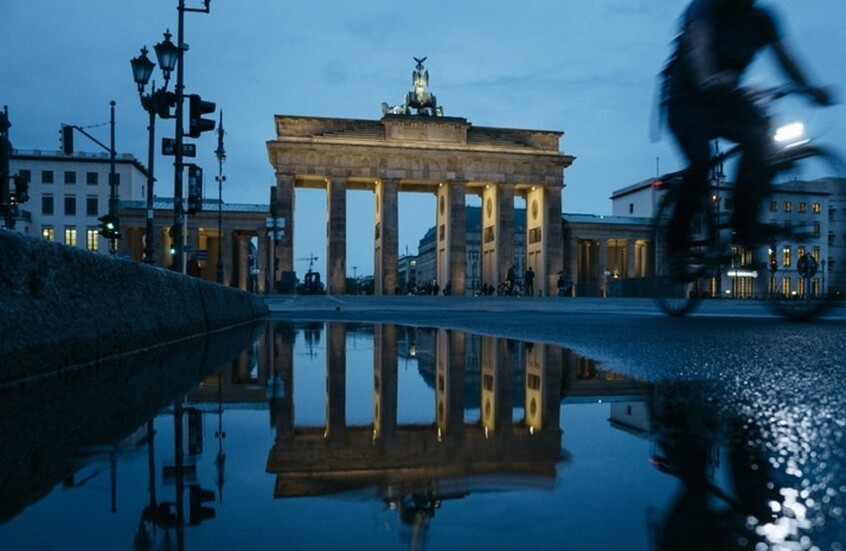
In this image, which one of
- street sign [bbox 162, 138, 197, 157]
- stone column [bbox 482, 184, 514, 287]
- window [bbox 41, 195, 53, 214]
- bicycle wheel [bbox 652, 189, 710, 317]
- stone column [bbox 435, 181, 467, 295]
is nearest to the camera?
bicycle wheel [bbox 652, 189, 710, 317]

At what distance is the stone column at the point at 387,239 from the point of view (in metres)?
55.4

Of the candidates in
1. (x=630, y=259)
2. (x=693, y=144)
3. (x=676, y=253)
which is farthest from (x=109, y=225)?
(x=630, y=259)

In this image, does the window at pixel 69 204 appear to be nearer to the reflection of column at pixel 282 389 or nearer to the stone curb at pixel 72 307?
the reflection of column at pixel 282 389

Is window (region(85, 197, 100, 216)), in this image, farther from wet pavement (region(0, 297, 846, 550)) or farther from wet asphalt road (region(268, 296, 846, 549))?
wet pavement (region(0, 297, 846, 550))

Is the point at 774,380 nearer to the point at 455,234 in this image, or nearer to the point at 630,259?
the point at 455,234

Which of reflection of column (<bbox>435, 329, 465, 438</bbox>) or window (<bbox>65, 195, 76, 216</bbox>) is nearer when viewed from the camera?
reflection of column (<bbox>435, 329, 465, 438</bbox>)

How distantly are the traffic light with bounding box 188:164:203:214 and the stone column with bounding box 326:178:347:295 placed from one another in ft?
117

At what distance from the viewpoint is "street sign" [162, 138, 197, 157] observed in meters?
15.5

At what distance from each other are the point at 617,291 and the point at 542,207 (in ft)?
73.0

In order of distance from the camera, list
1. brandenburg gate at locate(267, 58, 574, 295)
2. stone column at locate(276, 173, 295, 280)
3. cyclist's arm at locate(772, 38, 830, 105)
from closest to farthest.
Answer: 1. cyclist's arm at locate(772, 38, 830, 105)
2. stone column at locate(276, 173, 295, 280)
3. brandenburg gate at locate(267, 58, 574, 295)

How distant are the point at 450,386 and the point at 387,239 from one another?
5239 cm

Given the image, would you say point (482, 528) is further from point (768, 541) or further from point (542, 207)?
point (542, 207)

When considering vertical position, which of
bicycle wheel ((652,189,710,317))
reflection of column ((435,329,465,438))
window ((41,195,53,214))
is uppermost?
window ((41,195,53,214))

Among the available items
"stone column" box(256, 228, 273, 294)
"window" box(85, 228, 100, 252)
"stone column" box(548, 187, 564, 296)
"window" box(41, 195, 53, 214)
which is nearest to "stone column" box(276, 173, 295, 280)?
"stone column" box(256, 228, 273, 294)
